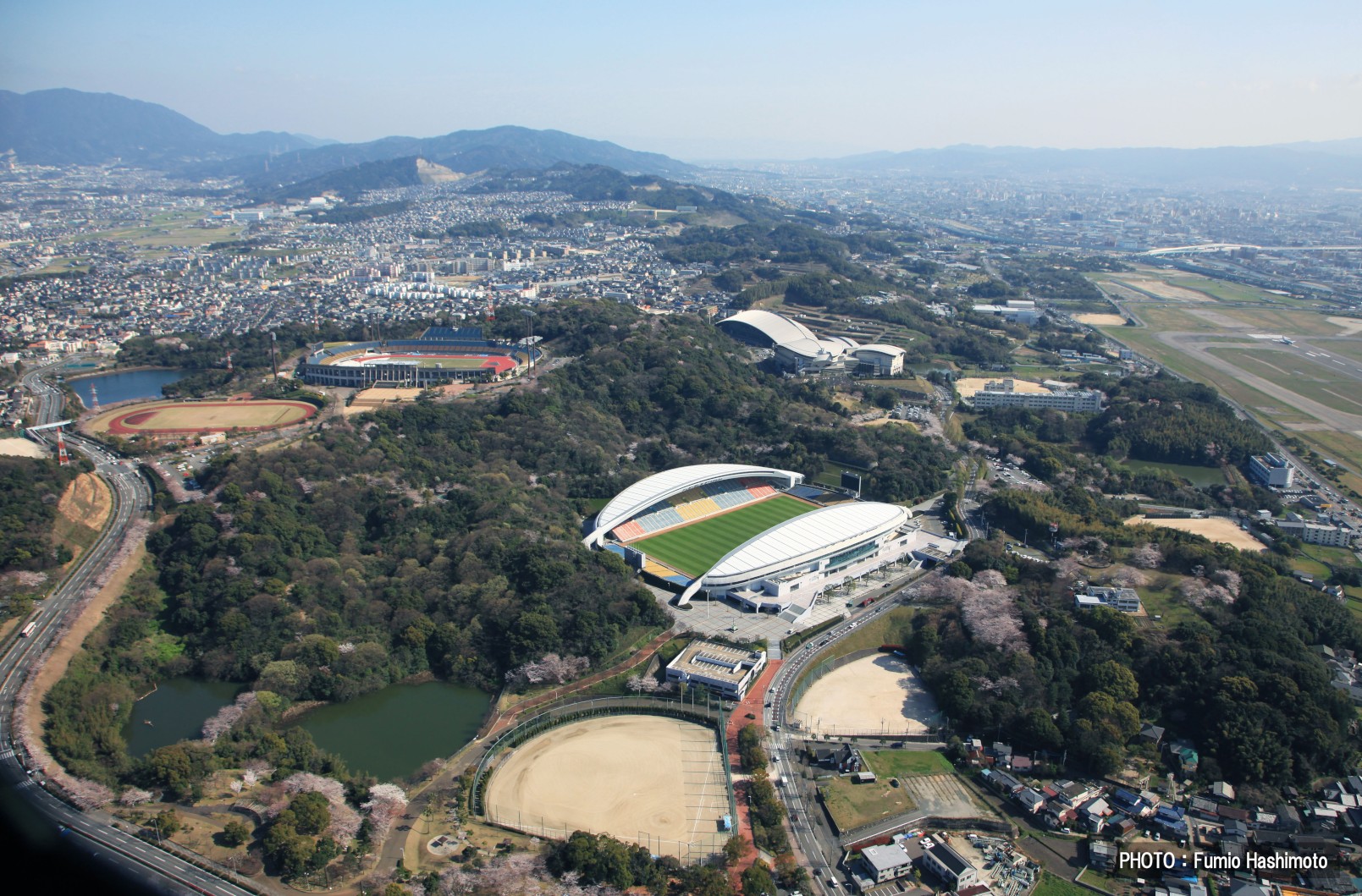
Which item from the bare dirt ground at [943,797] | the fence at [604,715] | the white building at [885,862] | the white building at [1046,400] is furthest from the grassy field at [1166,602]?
the white building at [1046,400]

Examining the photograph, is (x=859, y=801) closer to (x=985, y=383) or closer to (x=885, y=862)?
(x=885, y=862)

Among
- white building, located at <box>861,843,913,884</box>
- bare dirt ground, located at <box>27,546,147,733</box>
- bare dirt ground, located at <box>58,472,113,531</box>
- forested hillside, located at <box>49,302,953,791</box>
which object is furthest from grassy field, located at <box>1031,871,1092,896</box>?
bare dirt ground, located at <box>58,472,113,531</box>

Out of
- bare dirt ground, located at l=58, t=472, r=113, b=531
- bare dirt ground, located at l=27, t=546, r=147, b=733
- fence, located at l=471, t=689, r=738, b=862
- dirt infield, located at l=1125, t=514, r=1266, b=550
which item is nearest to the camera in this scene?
fence, located at l=471, t=689, r=738, b=862

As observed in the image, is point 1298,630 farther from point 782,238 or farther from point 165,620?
point 782,238

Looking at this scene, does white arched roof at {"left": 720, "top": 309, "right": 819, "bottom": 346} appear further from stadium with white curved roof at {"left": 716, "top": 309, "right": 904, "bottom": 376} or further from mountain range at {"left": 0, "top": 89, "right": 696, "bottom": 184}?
mountain range at {"left": 0, "top": 89, "right": 696, "bottom": 184}

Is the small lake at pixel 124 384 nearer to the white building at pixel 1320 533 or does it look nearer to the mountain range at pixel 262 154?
the white building at pixel 1320 533

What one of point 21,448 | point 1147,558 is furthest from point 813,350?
point 21,448
